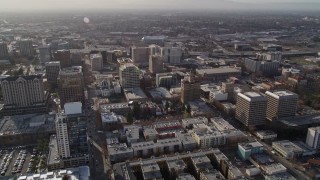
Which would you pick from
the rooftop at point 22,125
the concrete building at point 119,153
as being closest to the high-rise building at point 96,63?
the rooftop at point 22,125

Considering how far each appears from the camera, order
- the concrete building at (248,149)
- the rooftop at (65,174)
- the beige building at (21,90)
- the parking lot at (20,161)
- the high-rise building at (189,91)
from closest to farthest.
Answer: the rooftop at (65,174) < the parking lot at (20,161) < the concrete building at (248,149) < the beige building at (21,90) < the high-rise building at (189,91)

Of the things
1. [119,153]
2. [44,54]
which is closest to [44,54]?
[44,54]

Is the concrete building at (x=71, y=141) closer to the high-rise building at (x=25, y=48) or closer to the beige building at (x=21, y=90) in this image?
the beige building at (x=21, y=90)

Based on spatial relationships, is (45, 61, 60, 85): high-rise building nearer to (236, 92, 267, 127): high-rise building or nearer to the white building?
the white building

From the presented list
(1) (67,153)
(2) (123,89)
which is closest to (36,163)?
(1) (67,153)

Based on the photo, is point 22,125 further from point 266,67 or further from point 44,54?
point 266,67

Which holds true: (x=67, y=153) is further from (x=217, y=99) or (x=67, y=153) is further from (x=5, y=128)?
(x=217, y=99)

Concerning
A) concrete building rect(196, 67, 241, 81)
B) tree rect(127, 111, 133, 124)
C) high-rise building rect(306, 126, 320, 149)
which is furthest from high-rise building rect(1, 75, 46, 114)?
high-rise building rect(306, 126, 320, 149)
